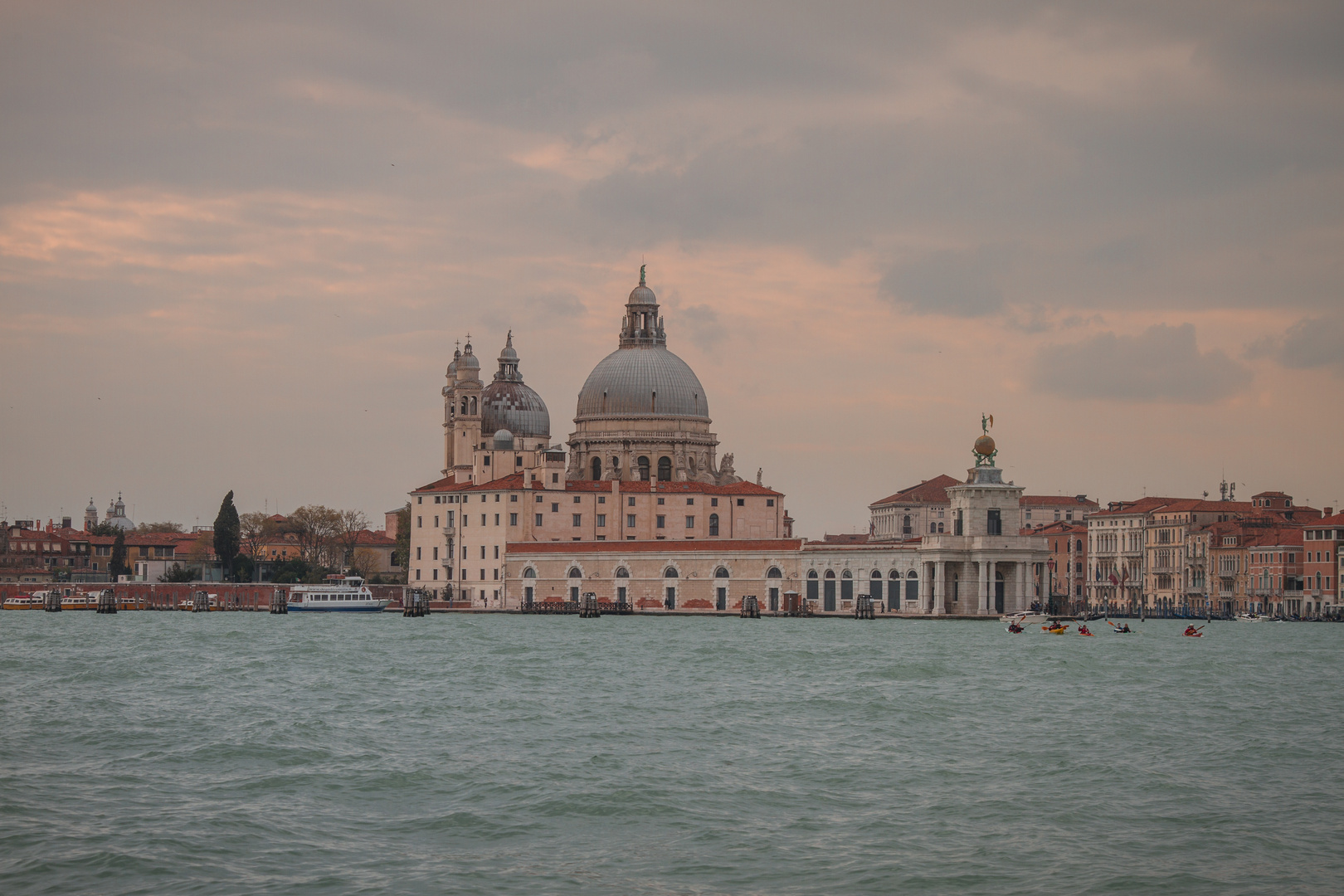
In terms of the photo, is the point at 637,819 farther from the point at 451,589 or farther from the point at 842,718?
the point at 451,589

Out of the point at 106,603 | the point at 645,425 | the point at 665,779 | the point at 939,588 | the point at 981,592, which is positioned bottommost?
the point at 665,779

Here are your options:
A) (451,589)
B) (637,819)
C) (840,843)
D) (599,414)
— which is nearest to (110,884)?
(637,819)

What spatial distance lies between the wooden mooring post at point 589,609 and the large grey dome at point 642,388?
634 inches

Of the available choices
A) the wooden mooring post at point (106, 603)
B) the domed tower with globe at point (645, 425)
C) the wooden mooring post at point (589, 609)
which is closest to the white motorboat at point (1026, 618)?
the wooden mooring post at point (589, 609)

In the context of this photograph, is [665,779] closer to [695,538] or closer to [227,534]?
[695,538]

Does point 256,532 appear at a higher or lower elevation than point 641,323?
lower

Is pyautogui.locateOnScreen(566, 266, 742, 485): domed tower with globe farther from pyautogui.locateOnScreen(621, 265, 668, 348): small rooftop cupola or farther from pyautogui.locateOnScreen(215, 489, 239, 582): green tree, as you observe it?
pyautogui.locateOnScreen(215, 489, 239, 582): green tree

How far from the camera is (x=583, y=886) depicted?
1655 cm

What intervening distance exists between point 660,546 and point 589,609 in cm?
561

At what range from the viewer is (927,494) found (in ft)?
425

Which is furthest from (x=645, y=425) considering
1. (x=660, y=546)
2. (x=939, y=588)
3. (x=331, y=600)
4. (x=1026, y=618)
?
(x=1026, y=618)

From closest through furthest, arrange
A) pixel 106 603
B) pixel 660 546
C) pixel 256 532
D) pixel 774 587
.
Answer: pixel 774 587
pixel 660 546
pixel 106 603
pixel 256 532

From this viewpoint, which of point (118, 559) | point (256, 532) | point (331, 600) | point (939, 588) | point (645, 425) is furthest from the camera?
point (256, 532)

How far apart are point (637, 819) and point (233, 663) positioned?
26118 millimetres
